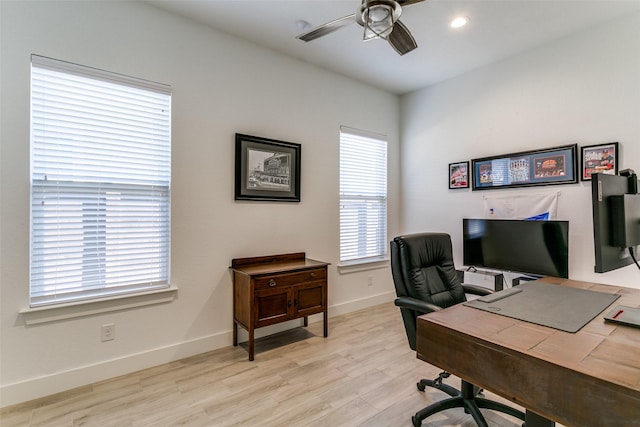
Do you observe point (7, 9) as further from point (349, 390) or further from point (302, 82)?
point (349, 390)

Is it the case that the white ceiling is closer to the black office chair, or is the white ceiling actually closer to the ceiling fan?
the ceiling fan

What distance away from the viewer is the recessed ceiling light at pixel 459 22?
272 centimetres

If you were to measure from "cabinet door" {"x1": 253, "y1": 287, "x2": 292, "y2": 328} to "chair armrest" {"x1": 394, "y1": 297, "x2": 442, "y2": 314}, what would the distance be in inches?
47.4

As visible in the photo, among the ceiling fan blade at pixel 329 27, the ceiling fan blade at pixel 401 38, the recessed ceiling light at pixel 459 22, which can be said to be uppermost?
the recessed ceiling light at pixel 459 22

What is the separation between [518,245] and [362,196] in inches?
73.5

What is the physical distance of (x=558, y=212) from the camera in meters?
3.09

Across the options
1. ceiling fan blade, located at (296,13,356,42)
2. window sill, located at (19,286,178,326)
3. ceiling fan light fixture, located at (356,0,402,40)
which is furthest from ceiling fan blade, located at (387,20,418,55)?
window sill, located at (19,286,178,326)

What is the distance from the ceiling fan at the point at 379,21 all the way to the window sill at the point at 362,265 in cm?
257

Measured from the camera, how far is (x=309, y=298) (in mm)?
3004

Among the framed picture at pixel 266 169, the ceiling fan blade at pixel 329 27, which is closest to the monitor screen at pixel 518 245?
the framed picture at pixel 266 169

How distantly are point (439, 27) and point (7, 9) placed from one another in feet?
11.0

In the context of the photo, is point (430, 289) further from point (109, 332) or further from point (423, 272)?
point (109, 332)

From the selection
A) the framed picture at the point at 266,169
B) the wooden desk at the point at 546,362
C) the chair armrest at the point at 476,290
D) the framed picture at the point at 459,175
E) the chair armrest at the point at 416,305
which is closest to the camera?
the wooden desk at the point at 546,362

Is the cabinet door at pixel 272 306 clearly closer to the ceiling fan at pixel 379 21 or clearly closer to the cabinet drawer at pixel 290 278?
the cabinet drawer at pixel 290 278
